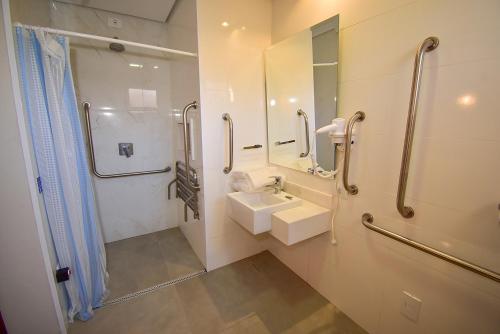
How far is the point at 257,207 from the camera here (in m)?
1.67

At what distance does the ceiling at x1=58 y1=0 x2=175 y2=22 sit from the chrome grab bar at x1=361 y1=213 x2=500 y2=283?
2400mm

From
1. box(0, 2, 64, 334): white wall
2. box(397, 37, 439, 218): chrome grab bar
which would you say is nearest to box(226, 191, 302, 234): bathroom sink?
box(397, 37, 439, 218): chrome grab bar

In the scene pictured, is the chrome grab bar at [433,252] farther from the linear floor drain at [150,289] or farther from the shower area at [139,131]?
the linear floor drain at [150,289]

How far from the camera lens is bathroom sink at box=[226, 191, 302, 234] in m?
1.53

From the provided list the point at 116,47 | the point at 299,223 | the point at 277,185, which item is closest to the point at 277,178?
the point at 277,185

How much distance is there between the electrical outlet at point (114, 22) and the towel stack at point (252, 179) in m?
1.94

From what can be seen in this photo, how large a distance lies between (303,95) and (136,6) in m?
1.80

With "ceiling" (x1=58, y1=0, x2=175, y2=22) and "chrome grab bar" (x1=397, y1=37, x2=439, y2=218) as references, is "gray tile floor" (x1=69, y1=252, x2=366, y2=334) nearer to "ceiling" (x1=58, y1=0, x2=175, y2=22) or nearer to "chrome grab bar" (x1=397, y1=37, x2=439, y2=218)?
"chrome grab bar" (x1=397, y1=37, x2=439, y2=218)

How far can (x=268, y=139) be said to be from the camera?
209 centimetres

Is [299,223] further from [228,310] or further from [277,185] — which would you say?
[228,310]

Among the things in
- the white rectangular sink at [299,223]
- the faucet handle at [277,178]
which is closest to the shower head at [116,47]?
the faucet handle at [277,178]

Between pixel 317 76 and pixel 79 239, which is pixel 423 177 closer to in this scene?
pixel 317 76

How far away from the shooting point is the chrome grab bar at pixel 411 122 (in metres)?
0.96

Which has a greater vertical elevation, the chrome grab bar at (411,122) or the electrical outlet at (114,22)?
the electrical outlet at (114,22)
